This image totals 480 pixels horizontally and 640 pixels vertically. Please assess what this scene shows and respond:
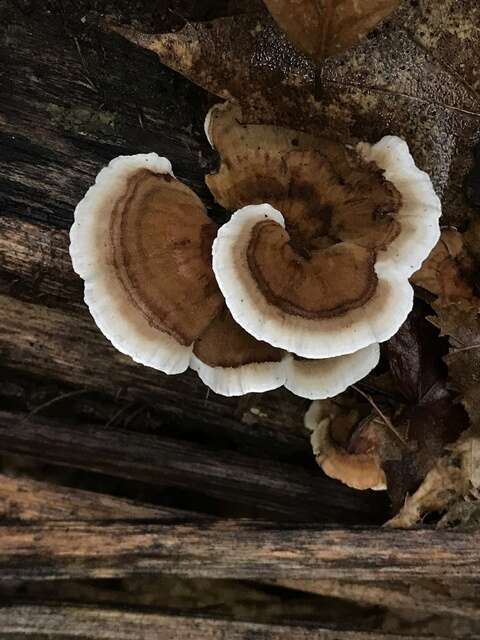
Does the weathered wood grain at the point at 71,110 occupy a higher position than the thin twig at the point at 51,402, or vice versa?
the weathered wood grain at the point at 71,110

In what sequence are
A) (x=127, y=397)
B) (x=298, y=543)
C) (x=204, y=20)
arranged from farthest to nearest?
(x=127, y=397) < (x=298, y=543) < (x=204, y=20)

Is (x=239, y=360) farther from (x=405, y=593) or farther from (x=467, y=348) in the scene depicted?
(x=405, y=593)

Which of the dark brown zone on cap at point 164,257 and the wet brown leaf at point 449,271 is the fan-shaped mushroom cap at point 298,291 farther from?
the wet brown leaf at point 449,271

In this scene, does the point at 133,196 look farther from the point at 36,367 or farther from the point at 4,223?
the point at 36,367

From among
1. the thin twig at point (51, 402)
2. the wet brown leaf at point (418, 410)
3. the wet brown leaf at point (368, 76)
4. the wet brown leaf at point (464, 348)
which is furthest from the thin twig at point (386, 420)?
the thin twig at point (51, 402)

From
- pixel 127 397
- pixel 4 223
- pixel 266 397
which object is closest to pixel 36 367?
pixel 127 397

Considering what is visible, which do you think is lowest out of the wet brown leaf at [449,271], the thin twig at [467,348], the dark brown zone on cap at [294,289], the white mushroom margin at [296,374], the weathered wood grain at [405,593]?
the weathered wood grain at [405,593]

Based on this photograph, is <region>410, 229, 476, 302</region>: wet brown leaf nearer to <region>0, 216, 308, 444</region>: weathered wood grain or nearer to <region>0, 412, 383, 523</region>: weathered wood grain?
<region>0, 216, 308, 444</region>: weathered wood grain
